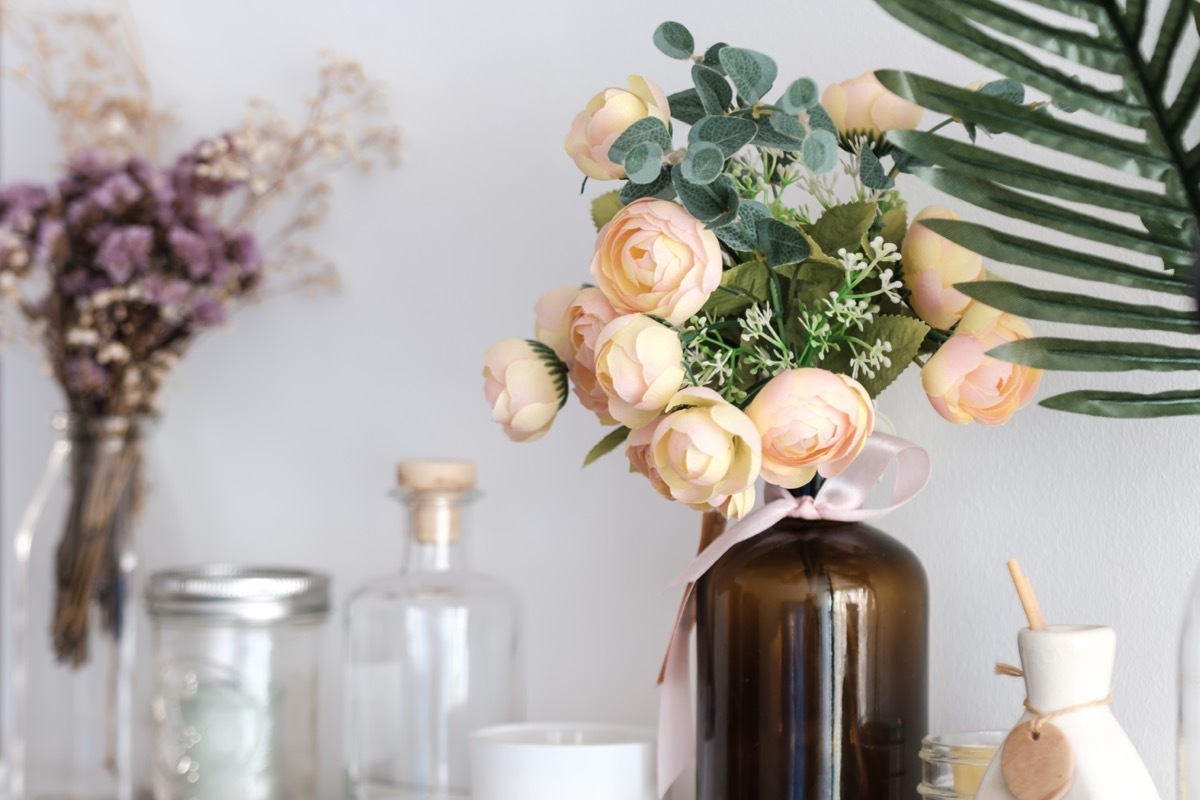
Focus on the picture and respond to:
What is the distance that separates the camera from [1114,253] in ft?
2.23

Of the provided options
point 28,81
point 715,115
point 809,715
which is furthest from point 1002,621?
point 28,81

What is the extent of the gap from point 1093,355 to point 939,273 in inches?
3.1

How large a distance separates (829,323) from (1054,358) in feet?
0.34

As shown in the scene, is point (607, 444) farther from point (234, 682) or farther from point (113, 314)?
point (113, 314)

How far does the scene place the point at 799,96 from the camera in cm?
54

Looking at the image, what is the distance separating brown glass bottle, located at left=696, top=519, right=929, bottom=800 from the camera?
2.06 ft

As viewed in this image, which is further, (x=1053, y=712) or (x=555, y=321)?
(x=555, y=321)

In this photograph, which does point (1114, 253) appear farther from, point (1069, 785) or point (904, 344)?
point (1069, 785)

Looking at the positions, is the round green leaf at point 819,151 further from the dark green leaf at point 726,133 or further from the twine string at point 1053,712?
the twine string at point 1053,712

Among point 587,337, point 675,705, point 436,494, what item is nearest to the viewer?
point 587,337

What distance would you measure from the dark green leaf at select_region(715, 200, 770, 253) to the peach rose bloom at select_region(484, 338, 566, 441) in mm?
115

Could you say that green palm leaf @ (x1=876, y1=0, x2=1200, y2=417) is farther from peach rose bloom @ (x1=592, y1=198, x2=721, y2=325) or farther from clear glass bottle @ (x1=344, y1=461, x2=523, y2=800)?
clear glass bottle @ (x1=344, y1=461, x2=523, y2=800)

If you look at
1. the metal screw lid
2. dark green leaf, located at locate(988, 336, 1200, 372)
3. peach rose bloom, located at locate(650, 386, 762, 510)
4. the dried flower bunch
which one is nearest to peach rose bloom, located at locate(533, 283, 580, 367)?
the dried flower bunch

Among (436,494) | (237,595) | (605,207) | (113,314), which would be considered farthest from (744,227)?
(113,314)
